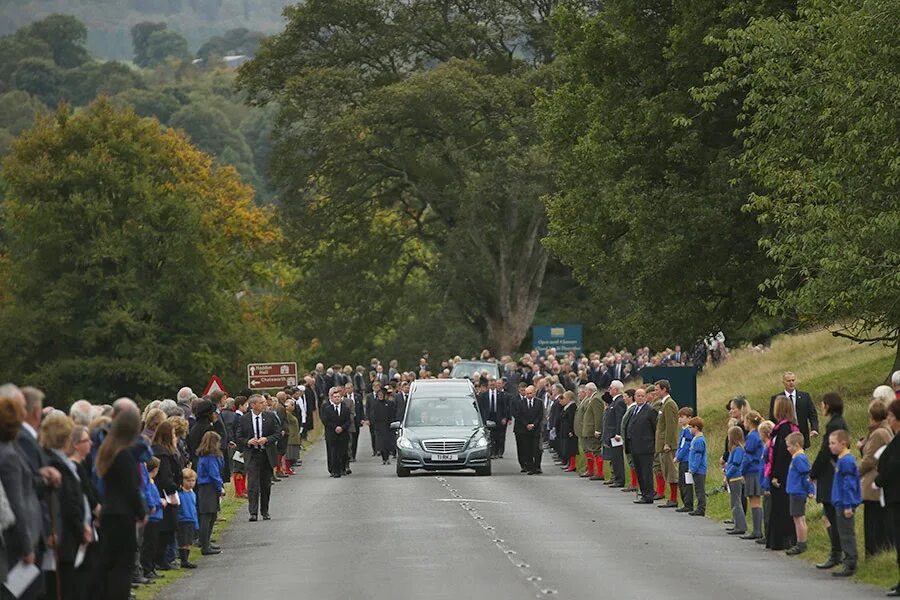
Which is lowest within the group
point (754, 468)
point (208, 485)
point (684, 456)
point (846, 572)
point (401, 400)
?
point (846, 572)

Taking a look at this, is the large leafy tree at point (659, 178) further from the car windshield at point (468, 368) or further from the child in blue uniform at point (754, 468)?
the child in blue uniform at point (754, 468)

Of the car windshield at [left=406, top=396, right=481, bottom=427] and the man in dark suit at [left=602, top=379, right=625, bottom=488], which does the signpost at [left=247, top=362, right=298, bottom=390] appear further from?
the man in dark suit at [left=602, top=379, right=625, bottom=488]

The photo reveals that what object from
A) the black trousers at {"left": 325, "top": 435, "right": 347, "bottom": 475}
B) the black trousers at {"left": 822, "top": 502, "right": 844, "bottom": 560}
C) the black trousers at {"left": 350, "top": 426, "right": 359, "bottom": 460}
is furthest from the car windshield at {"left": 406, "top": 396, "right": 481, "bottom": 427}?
the black trousers at {"left": 822, "top": 502, "right": 844, "bottom": 560}

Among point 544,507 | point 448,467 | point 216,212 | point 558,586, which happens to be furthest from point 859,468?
point 216,212

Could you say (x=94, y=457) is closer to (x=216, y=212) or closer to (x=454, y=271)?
(x=454, y=271)

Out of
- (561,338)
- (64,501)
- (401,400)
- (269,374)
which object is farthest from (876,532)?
(561,338)

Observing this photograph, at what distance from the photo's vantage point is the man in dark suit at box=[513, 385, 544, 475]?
128ft

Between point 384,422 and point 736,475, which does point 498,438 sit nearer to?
point 384,422

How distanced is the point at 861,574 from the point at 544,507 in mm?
10438

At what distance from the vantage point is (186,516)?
2173 centimetres

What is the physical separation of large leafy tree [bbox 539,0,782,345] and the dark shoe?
2111cm

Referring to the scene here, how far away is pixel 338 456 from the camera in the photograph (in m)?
38.8

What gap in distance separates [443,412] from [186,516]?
17144 mm

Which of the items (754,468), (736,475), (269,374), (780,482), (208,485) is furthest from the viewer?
(269,374)
